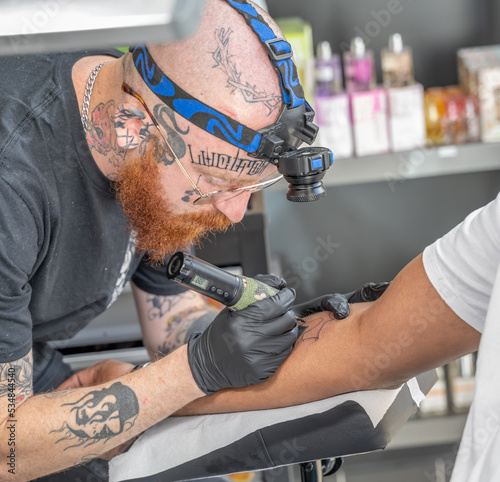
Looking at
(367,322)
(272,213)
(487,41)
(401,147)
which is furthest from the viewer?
(272,213)

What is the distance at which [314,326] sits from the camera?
1.17 m

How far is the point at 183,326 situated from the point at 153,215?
34 centimetres

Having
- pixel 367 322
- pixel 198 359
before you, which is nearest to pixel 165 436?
pixel 198 359

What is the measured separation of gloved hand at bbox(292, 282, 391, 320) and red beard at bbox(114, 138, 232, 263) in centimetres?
22

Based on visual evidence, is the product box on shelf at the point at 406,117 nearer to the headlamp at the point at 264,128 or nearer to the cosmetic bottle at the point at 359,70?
the cosmetic bottle at the point at 359,70

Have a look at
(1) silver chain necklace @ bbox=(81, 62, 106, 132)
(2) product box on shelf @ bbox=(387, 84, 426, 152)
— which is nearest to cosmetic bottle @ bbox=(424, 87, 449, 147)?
(2) product box on shelf @ bbox=(387, 84, 426, 152)

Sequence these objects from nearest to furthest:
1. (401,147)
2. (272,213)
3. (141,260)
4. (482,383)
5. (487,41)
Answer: (482,383), (141,260), (401,147), (487,41), (272,213)

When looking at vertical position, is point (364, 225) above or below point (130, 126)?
below

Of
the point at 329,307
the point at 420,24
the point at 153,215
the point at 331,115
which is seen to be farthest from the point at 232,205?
the point at 420,24

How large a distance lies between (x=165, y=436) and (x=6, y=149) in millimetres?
541

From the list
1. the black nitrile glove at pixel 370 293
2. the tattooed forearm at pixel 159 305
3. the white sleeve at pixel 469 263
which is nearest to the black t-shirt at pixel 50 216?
the tattooed forearm at pixel 159 305

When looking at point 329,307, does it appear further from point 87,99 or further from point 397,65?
point 397,65

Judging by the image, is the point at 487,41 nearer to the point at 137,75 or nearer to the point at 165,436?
the point at 137,75

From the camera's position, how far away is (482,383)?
0.73m
